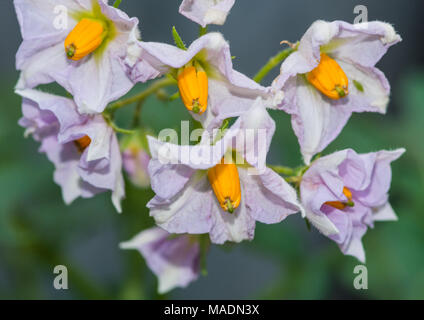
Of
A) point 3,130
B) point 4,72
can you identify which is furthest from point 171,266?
point 4,72

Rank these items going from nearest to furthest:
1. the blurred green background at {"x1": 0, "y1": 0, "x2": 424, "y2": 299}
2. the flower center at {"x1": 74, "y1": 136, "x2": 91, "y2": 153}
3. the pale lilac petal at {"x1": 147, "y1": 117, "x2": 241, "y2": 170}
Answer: the pale lilac petal at {"x1": 147, "y1": 117, "x2": 241, "y2": 170}, the flower center at {"x1": 74, "y1": 136, "x2": 91, "y2": 153}, the blurred green background at {"x1": 0, "y1": 0, "x2": 424, "y2": 299}

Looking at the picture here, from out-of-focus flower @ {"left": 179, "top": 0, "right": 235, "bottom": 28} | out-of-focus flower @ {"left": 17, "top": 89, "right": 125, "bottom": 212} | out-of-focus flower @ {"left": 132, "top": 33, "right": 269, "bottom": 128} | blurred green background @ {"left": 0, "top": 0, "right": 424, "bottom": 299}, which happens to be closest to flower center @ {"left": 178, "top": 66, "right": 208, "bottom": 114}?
out-of-focus flower @ {"left": 132, "top": 33, "right": 269, "bottom": 128}

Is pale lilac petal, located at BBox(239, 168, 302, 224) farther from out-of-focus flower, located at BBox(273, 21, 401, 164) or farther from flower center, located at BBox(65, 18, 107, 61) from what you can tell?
flower center, located at BBox(65, 18, 107, 61)

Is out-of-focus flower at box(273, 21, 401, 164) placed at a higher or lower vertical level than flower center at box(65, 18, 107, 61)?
lower

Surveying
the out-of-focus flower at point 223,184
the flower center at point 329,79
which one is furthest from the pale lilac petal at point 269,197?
the flower center at point 329,79

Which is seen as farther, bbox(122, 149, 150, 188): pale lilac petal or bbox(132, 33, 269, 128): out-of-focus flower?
bbox(122, 149, 150, 188): pale lilac petal

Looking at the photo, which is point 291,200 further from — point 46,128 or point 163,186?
point 46,128

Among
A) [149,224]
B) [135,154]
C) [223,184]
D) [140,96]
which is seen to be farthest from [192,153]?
[149,224]

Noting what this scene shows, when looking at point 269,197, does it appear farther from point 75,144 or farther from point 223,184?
point 75,144
